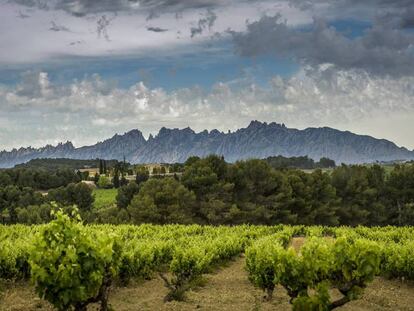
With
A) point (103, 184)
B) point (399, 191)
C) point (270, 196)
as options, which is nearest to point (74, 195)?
point (270, 196)

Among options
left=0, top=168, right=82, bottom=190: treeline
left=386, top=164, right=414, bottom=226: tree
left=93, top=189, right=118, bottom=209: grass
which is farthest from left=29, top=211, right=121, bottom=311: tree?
left=0, top=168, right=82, bottom=190: treeline

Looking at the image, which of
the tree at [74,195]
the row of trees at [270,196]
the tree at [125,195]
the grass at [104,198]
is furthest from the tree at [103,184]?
the row of trees at [270,196]

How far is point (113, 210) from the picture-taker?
251 feet

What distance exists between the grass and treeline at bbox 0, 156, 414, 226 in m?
31.9

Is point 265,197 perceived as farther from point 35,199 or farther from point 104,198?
point 104,198

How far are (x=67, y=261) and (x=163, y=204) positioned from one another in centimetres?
5154

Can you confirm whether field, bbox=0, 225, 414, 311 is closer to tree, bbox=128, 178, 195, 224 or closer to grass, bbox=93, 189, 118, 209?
tree, bbox=128, 178, 195, 224

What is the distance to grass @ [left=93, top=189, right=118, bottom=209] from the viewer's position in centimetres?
11990

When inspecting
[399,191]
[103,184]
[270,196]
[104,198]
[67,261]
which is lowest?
[104,198]

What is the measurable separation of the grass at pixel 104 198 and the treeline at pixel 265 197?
1257 inches

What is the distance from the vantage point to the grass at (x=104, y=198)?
120 metres

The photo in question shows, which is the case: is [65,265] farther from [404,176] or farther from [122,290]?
[404,176]

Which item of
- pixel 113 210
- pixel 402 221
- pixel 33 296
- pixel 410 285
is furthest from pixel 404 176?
pixel 33 296

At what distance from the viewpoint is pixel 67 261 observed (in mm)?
11703
